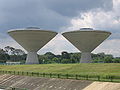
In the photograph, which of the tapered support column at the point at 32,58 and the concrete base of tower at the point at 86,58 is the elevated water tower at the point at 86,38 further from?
the tapered support column at the point at 32,58

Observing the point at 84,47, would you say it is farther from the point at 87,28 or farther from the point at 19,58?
the point at 19,58

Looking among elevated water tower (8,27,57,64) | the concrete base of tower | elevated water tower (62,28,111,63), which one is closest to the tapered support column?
elevated water tower (8,27,57,64)

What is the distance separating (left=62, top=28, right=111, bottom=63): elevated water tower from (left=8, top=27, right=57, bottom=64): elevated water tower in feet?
21.2

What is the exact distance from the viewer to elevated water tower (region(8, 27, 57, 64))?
265 feet

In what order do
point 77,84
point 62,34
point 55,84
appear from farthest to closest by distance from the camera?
point 62,34
point 55,84
point 77,84

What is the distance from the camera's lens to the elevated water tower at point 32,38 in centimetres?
8088

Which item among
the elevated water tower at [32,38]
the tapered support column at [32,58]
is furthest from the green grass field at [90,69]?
the tapered support column at [32,58]

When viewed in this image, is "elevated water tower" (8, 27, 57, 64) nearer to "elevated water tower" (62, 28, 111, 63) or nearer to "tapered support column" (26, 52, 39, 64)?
"tapered support column" (26, 52, 39, 64)

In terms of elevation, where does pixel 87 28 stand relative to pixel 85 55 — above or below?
above

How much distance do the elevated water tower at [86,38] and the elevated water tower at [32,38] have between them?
6.45 meters

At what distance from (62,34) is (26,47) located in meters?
13.1

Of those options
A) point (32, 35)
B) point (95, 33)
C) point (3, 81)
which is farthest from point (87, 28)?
point (3, 81)

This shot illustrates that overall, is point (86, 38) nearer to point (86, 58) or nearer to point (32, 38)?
point (86, 58)

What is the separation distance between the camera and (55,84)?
35.1 metres
